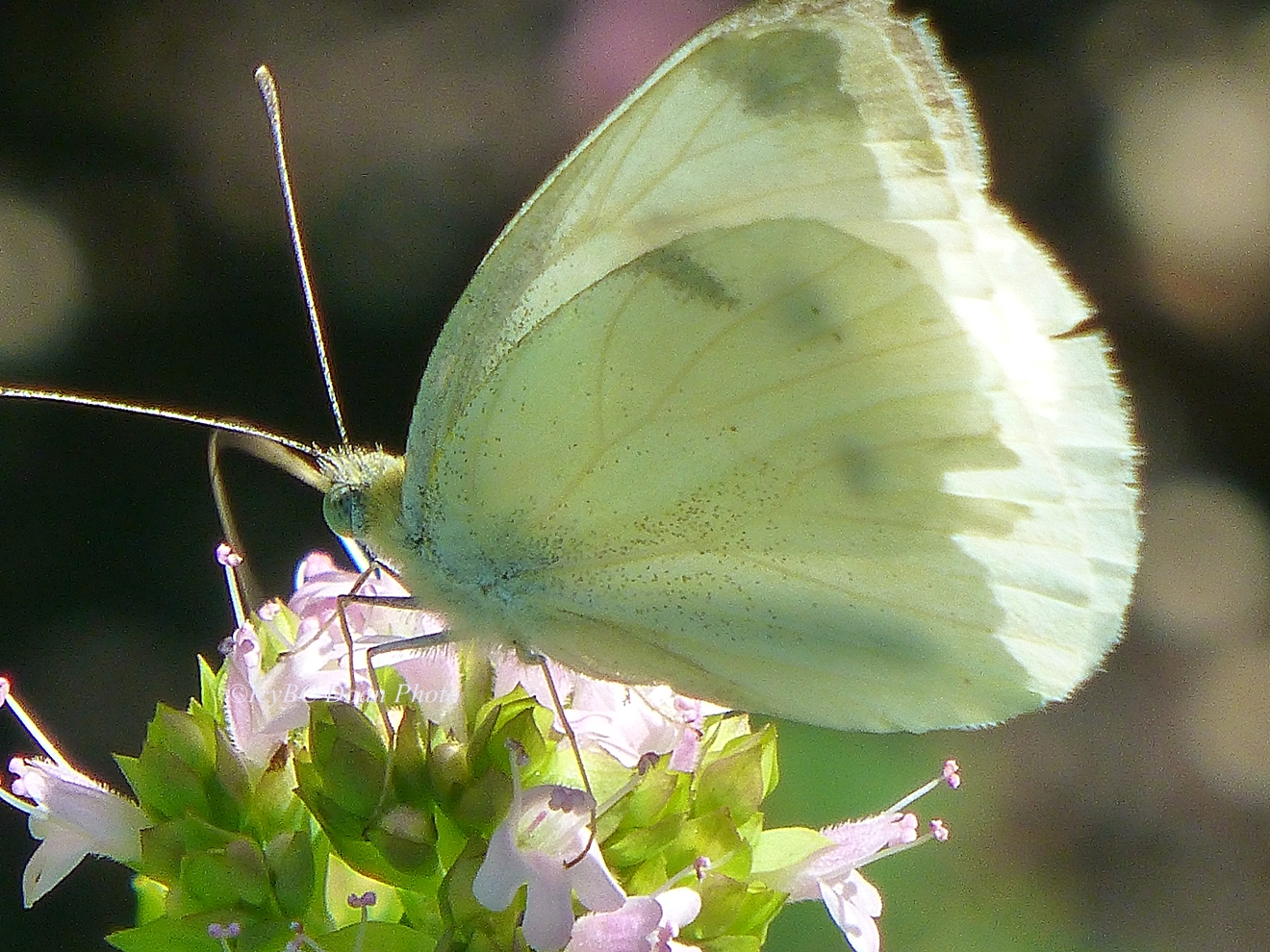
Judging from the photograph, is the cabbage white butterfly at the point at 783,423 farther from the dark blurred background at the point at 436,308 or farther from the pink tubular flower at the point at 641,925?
the dark blurred background at the point at 436,308

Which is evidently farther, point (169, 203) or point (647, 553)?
point (169, 203)

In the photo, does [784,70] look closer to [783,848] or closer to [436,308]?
[783,848]

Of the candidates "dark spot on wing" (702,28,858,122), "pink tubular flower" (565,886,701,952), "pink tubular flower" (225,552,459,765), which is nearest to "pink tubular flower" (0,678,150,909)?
"pink tubular flower" (225,552,459,765)

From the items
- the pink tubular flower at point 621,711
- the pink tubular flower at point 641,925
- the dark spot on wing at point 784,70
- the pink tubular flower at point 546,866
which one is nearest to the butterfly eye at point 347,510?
the pink tubular flower at point 621,711

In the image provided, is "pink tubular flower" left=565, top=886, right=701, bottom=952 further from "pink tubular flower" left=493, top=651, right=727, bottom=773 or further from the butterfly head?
the butterfly head

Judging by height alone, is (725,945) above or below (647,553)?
below

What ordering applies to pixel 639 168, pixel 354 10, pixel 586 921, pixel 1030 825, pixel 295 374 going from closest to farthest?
pixel 586 921, pixel 639 168, pixel 1030 825, pixel 295 374, pixel 354 10

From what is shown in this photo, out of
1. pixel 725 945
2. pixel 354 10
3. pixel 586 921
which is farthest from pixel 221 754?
pixel 354 10

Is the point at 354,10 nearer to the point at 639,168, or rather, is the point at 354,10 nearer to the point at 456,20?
the point at 456,20
